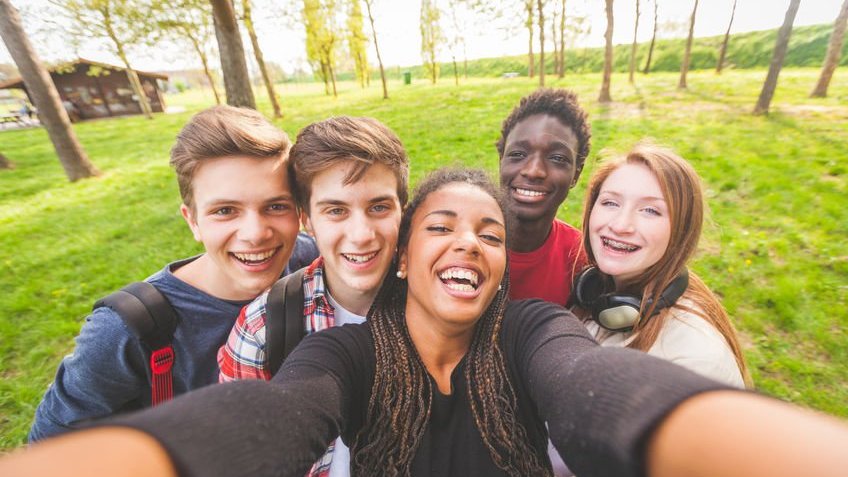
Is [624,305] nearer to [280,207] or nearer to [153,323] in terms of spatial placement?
[280,207]

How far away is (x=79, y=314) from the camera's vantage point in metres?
4.16

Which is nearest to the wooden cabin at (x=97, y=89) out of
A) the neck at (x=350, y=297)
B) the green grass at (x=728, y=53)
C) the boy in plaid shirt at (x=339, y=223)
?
the boy in plaid shirt at (x=339, y=223)

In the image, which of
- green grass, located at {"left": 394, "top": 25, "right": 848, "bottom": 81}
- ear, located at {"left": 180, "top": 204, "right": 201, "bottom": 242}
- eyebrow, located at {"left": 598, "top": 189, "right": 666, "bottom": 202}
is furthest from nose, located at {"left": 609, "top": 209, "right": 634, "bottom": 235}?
green grass, located at {"left": 394, "top": 25, "right": 848, "bottom": 81}

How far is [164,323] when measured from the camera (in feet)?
5.85

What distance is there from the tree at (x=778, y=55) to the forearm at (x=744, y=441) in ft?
45.1

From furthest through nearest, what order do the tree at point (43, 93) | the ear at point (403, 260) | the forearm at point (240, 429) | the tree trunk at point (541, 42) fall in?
the tree trunk at point (541, 42), the tree at point (43, 93), the ear at point (403, 260), the forearm at point (240, 429)

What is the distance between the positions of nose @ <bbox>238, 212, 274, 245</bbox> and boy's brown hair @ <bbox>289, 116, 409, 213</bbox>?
9.7 inches

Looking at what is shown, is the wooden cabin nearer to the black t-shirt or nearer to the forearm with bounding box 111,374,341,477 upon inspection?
the black t-shirt

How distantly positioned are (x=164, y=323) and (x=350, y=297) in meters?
0.92

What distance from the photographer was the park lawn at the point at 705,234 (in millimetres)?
3367

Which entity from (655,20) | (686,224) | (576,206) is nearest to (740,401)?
(686,224)

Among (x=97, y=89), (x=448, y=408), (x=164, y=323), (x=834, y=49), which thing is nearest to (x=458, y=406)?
(x=448, y=408)

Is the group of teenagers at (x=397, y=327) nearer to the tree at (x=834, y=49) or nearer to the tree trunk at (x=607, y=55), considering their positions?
the tree trunk at (x=607, y=55)

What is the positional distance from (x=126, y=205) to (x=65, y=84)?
23964mm
